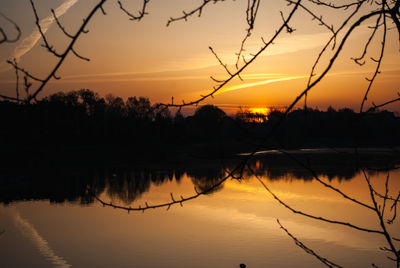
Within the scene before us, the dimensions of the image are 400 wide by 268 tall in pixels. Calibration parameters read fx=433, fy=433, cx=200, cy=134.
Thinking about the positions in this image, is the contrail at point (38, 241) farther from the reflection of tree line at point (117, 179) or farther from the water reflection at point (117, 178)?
the water reflection at point (117, 178)

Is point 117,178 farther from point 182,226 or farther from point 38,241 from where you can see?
point 38,241

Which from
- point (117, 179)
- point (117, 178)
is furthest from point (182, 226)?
point (117, 178)

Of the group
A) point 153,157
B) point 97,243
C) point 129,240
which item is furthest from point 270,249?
point 153,157

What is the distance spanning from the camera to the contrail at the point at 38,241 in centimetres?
1507

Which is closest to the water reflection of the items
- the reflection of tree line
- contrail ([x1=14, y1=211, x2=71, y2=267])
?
the reflection of tree line

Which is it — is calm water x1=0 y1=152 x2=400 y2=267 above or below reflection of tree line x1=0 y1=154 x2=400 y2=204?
below

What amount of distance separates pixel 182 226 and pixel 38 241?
5823 millimetres

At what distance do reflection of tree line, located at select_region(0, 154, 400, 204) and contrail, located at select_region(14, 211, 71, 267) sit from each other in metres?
3.31

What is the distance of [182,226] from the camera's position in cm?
1862

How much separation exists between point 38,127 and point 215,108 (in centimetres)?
51

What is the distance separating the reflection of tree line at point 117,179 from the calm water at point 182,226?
108 mm

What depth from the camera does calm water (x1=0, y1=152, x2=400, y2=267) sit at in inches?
595

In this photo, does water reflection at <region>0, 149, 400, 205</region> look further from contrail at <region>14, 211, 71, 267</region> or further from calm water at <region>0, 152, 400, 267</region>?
contrail at <region>14, 211, 71, 267</region>

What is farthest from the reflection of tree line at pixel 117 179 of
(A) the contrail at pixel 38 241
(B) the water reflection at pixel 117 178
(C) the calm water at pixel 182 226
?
(A) the contrail at pixel 38 241
